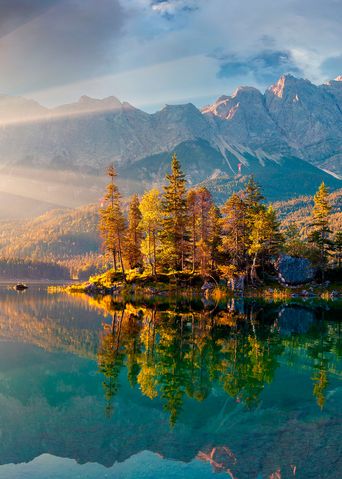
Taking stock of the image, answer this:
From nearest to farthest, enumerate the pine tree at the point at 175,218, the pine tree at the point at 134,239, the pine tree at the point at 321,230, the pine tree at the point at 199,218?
the pine tree at the point at 175,218 → the pine tree at the point at 199,218 → the pine tree at the point at 321,230 → the pine tree at the point at 134,239

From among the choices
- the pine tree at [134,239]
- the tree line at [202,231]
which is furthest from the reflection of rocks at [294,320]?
the pine tree at [134,239]

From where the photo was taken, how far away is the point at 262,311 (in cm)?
5025

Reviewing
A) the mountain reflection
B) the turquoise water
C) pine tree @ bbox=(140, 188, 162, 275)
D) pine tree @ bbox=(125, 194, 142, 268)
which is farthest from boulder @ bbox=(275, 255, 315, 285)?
the turquoise water

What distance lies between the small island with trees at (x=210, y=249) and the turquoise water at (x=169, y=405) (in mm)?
42323

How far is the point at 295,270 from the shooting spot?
77.8 meters

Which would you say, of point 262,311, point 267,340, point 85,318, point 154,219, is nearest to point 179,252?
point 154,219

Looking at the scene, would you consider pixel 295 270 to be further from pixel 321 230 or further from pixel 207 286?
pixel 207 286

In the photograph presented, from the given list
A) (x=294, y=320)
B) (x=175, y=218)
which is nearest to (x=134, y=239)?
(x=175, y=218)

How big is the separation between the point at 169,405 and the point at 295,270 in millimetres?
65070

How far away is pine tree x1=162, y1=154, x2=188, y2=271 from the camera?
78.3 meters

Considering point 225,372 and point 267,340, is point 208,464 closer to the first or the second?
point 225,372

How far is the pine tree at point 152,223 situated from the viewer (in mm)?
78375

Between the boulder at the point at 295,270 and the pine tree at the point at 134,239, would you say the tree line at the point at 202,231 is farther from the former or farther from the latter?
the pine tree at the point at 134,239

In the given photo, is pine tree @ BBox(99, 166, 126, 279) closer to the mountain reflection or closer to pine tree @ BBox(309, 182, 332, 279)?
pine tree @ BBox(309, 182, 332, 279)
